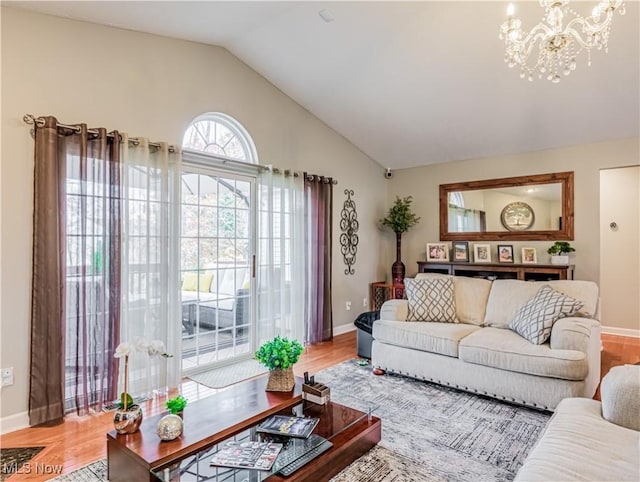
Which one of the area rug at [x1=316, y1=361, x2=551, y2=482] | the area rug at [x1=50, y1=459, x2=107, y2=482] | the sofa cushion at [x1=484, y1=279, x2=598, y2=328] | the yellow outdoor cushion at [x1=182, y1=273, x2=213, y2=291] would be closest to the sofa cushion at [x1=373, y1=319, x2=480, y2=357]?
the sofa cushion at [x1=484, y1=279, x2=598, y2=328]

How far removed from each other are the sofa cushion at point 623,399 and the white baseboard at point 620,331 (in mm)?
4312

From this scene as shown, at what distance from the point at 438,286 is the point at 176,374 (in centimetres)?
260

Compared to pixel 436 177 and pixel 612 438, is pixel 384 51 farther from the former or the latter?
pixel 612 438

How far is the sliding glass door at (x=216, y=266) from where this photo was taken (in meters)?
3.67

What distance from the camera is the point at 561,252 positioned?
4.69 metres

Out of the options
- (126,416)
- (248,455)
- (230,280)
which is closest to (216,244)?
(230,280)

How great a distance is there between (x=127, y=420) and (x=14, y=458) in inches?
39.4

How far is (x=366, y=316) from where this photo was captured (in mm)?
4312

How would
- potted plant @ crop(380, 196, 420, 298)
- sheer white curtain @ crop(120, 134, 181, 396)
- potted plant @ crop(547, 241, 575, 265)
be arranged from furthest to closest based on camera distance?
potted plant @ crop(380, 196, 420, 298) → potted plant @ crop(547, 241, 575, 265) → sheer white curtain @ crop(120, 134, 181, 396)

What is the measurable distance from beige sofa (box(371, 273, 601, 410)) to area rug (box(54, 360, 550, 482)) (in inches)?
5.8

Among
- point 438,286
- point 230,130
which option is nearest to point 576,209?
point 438,286

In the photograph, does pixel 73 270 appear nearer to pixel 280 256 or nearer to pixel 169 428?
pixel 169 428

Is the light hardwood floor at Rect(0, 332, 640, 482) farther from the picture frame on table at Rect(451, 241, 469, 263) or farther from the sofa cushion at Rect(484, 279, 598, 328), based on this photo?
the picture frame on table at Rect(451, 241, 469, 263)

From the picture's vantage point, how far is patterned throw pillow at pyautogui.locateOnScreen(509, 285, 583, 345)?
2.93m
